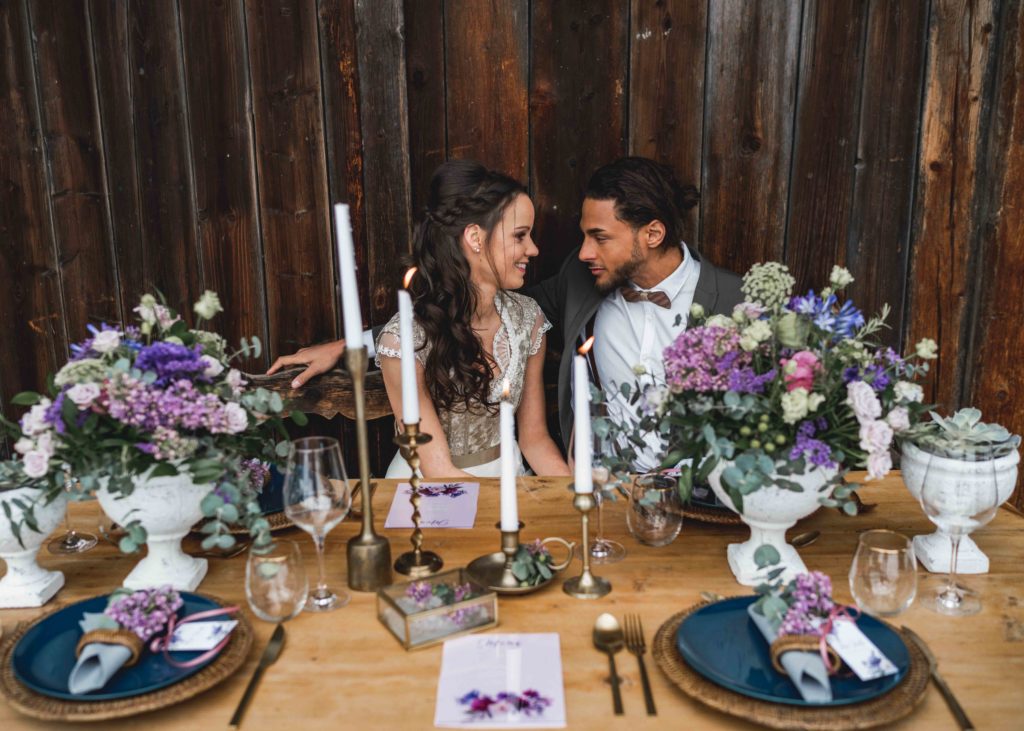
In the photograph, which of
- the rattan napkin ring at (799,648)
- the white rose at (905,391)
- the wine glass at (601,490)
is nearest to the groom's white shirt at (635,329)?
the wine glass at (601,490)

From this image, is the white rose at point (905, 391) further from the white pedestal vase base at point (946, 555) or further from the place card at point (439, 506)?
the place card at point (439, 506)

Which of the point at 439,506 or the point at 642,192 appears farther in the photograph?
the point at 642,192

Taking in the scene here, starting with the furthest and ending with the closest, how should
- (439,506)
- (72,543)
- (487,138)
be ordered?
1. (487,138)
2. (439,506)
3. (72,543)

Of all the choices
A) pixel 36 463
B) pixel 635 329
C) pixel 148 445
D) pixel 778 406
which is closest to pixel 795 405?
pixel 778 406

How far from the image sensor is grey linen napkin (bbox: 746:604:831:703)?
92 centimetres

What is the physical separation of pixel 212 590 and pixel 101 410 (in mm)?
311

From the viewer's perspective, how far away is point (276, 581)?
1071 millimetres

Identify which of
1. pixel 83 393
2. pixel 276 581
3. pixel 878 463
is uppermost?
pixel 83 393

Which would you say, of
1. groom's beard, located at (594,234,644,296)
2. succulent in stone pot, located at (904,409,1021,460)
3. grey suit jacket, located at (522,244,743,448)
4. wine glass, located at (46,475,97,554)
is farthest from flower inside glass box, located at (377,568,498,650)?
groom's beard, located at (594,234,644,296)

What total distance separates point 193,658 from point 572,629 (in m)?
0.48

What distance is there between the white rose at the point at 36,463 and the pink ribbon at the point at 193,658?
0.91ft

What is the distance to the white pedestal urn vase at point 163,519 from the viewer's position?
3.88ft

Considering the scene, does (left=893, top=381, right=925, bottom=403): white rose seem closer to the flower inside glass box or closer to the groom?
the flower inside glass box

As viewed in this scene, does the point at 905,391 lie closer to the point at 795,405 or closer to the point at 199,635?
the point at 795,405
